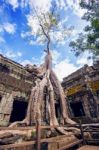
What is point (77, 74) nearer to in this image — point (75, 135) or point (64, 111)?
point (64, 111)

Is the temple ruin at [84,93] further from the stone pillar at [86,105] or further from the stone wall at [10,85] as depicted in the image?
the stone wall at [10,85]

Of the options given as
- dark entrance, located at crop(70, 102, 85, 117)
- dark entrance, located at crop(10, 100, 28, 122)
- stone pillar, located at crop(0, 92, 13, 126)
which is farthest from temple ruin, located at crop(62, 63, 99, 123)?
stone pillar, located at crop(0, 92, 13, 126)

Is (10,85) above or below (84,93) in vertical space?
above

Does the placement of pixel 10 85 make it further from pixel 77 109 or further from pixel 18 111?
pixel 77 109

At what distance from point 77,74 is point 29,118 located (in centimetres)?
725

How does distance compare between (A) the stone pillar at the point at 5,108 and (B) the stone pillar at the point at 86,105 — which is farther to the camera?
(B) the stone pillar at the point at 86,105

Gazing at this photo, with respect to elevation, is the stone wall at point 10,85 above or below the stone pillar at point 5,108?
above

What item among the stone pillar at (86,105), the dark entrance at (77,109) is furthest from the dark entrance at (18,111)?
the stone pillar at (86,105)

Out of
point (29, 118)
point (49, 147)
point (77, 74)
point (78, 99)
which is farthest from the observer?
point (77, 74)

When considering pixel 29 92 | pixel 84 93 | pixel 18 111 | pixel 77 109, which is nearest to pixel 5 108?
pixel 29 92

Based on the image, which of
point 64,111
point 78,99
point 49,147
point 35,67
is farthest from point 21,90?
point 49,147

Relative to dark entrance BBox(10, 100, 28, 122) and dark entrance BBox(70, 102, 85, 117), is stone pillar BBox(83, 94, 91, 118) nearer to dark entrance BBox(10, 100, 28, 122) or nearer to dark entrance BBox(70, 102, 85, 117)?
dark entrance BBox(70, 102, 85, 117)

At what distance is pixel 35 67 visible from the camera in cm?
1373

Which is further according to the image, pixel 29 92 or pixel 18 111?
pixel 18 111
